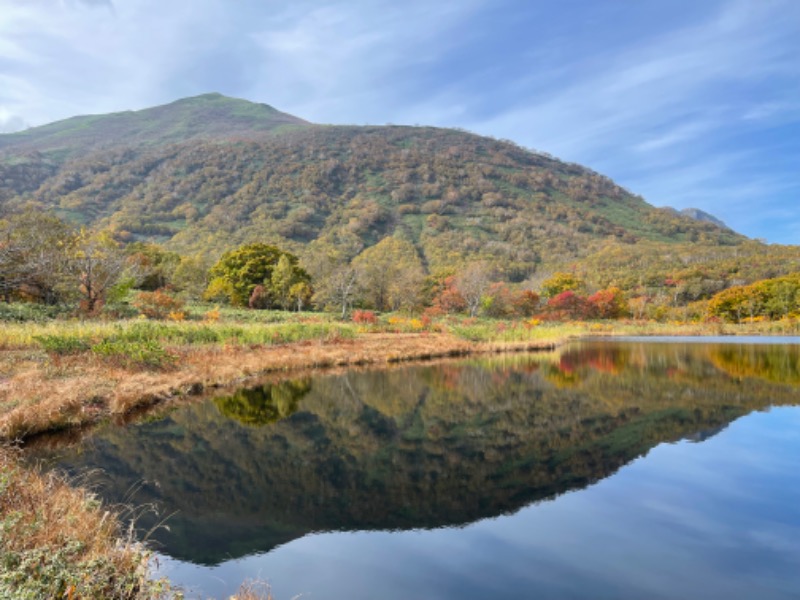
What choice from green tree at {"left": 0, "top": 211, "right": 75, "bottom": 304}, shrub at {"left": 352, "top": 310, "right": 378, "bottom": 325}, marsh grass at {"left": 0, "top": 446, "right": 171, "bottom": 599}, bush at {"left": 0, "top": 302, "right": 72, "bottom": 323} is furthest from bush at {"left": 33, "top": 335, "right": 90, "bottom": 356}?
shrub at {"left": 352, "top": 310, "right": 378, "bottom": 325}

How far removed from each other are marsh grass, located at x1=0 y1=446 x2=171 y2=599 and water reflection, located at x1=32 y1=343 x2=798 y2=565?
4.35 feet

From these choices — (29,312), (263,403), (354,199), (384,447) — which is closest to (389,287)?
(29,312)

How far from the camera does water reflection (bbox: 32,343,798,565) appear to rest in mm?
7020

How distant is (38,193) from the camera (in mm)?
130625

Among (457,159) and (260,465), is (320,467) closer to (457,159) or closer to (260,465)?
(260,465)

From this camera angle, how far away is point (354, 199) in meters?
140

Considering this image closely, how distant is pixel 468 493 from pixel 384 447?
3075 mm

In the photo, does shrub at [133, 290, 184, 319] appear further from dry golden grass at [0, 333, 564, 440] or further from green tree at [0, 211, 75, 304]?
dry golden grass at [0, 333, 564, 440]

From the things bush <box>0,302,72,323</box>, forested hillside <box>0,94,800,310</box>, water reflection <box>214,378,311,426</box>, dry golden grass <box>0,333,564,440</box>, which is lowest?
water reflection <box>214,378,311,426</box>

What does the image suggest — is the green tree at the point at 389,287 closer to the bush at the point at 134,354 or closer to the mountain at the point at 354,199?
the mountain at the point at 354,199

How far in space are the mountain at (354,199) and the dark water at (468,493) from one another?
79244mm

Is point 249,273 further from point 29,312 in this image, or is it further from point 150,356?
point 150,356

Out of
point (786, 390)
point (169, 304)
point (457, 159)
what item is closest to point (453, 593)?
point (786, 390)

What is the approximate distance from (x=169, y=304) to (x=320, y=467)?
27854 mm
